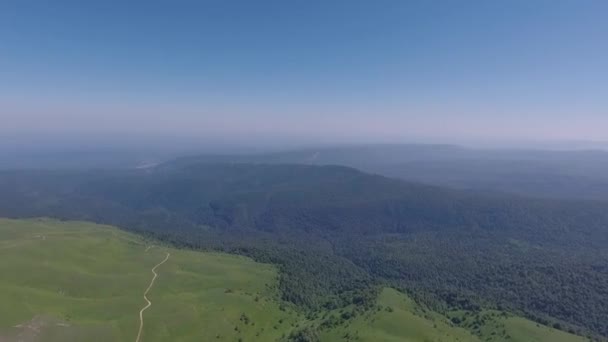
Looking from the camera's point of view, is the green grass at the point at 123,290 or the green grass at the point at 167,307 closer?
the green grass at the point at 167,307

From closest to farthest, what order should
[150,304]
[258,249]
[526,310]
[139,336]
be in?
[139,336]
[150,304]
[526,310]
[258,249]

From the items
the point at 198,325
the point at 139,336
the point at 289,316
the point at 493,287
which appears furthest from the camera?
the point at 493,287

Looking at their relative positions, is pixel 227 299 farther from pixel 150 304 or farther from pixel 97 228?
pixel 97 228

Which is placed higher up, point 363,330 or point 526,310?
point 363,330

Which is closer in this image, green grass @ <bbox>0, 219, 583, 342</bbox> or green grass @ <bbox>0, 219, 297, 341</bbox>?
green grass @ <bbox>0, 219, 583, 342</bbox>

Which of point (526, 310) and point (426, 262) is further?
point (426, 262)

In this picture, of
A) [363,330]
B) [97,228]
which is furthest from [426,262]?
[97,228]

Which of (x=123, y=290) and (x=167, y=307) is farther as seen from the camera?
(x=123, y=290)

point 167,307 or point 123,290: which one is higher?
point 123,290
